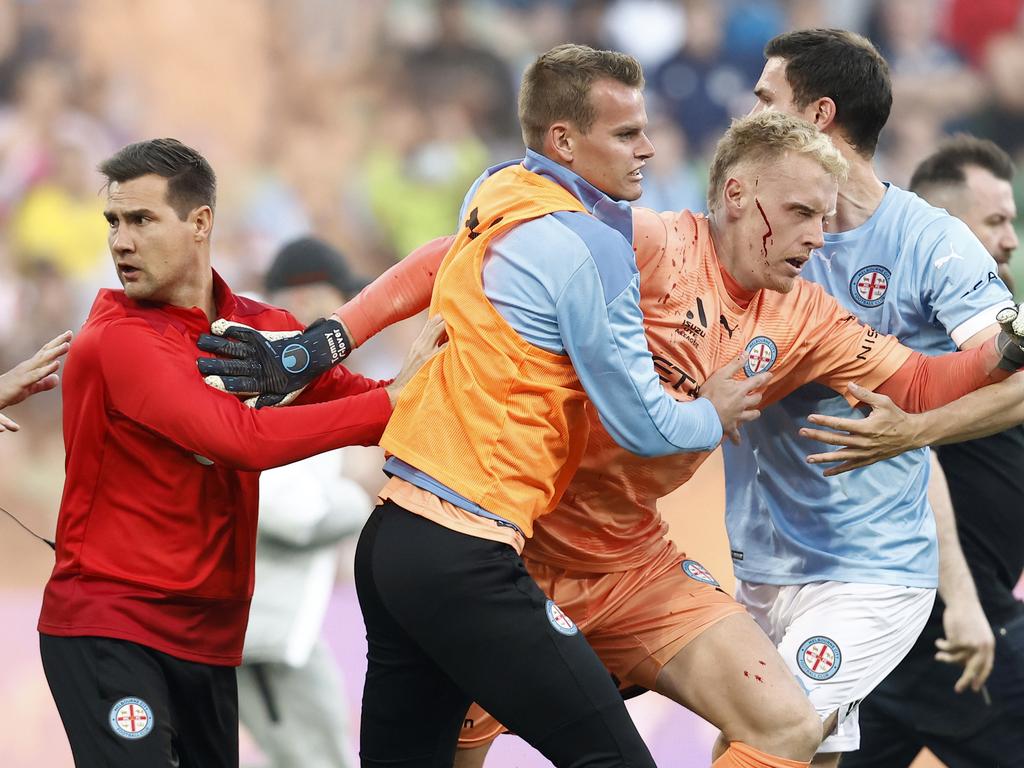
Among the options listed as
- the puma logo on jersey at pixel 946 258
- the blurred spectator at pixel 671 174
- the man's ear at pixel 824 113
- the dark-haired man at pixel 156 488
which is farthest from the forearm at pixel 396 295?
the blurred spectator at pixel 671 174

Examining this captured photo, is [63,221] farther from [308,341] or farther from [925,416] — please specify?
[925,416]

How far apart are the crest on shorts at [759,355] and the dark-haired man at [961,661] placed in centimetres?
122

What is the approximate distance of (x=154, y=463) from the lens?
3.29m

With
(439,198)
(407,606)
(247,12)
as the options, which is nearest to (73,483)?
(407,606)

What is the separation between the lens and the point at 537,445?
3.07m

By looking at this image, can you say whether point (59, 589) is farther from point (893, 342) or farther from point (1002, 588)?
point (1002, 588)

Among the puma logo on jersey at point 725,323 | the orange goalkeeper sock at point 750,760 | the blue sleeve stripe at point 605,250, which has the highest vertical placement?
the blue sleeve stripe at point 605,250

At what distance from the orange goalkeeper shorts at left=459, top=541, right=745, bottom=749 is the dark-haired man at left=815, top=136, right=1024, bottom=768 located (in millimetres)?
1186

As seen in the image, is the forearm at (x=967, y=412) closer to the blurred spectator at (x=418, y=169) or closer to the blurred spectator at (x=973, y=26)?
the blurred spectator at (x=418, y=169)

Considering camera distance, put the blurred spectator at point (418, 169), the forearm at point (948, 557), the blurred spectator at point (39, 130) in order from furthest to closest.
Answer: the blurred spectator at point (418, 169)
the blurred spectator at point (39, 130)
the forearm at point (948, 557)

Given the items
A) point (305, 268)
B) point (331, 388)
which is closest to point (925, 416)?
point (331, 388)

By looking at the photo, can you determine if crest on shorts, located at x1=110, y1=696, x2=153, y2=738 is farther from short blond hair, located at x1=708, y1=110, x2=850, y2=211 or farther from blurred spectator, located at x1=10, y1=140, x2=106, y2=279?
blurred spectator, located at x1=10, y1=140, x2=106, y2=279

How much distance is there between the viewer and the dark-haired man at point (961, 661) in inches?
181

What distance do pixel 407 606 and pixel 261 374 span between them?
69cm
